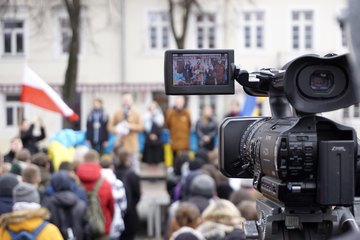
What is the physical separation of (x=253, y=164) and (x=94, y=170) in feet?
17.6

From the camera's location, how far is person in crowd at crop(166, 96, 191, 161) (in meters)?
16.7

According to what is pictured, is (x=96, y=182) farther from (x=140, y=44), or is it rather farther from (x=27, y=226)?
(x=140, y=44)

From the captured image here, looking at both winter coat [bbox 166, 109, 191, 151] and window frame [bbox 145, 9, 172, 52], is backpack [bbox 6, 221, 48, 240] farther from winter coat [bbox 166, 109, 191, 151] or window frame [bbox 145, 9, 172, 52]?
window frame [bbox 145, 9, 172, 52]

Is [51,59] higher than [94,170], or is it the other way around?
[51,59]

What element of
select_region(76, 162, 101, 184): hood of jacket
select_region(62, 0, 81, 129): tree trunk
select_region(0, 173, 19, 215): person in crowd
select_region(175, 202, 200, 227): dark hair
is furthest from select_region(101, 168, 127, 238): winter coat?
select_region(62, 0, 81, 129): tree trunk

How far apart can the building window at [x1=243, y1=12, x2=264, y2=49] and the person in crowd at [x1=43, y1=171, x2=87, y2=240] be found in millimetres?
22701

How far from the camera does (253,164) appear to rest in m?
3.25

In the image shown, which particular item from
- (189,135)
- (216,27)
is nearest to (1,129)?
(216,27)

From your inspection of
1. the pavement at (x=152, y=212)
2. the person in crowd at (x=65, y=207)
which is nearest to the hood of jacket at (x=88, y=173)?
the person in crowd at (x=65, y=207)

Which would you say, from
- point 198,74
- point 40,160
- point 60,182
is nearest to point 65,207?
point 60,182

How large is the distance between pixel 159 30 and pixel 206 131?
44.8 ft

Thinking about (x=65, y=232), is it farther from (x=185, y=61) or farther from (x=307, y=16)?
(x=307, y=16)

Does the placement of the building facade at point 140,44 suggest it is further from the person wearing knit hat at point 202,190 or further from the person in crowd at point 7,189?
the person in crowd at point 7,189

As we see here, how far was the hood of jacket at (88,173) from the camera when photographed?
841cm
